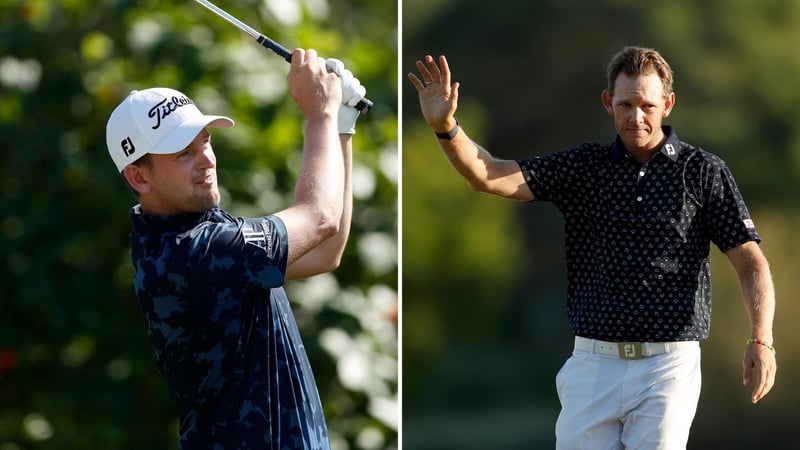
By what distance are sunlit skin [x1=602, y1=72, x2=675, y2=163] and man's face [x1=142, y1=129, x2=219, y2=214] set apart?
1219mm

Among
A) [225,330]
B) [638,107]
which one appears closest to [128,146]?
[225,330]

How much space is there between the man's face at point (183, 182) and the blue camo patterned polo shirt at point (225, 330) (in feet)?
0.14

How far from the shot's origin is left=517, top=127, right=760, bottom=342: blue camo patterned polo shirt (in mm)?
3750

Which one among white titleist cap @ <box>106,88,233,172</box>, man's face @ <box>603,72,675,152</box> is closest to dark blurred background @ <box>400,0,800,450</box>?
man's face @ <box>603,72,675,152</box>

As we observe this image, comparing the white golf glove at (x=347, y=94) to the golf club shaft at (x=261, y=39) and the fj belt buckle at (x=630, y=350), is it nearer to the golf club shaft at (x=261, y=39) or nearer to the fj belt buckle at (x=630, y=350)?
the golf club shaft at (x=261, y=39)

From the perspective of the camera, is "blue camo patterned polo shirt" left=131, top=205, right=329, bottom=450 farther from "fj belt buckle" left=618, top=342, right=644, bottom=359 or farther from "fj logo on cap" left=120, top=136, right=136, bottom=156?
"fj belt buckle" left=618, top=342, right=644, bottom=359

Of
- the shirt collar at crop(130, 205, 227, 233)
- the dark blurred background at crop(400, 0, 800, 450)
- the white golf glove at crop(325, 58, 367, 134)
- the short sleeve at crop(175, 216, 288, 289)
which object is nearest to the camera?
the short sleeve at crop(175, 216, 288, 289)

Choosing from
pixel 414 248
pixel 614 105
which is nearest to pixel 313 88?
pixel 614 105

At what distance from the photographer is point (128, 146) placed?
3344 mm

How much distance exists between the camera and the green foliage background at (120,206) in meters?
5.55

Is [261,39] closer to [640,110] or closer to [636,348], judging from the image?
[640,110]

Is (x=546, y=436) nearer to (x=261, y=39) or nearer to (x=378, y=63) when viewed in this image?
(x=378, y=63)

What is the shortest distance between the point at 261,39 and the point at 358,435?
255 centimetres

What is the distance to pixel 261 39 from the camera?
3.53 m
